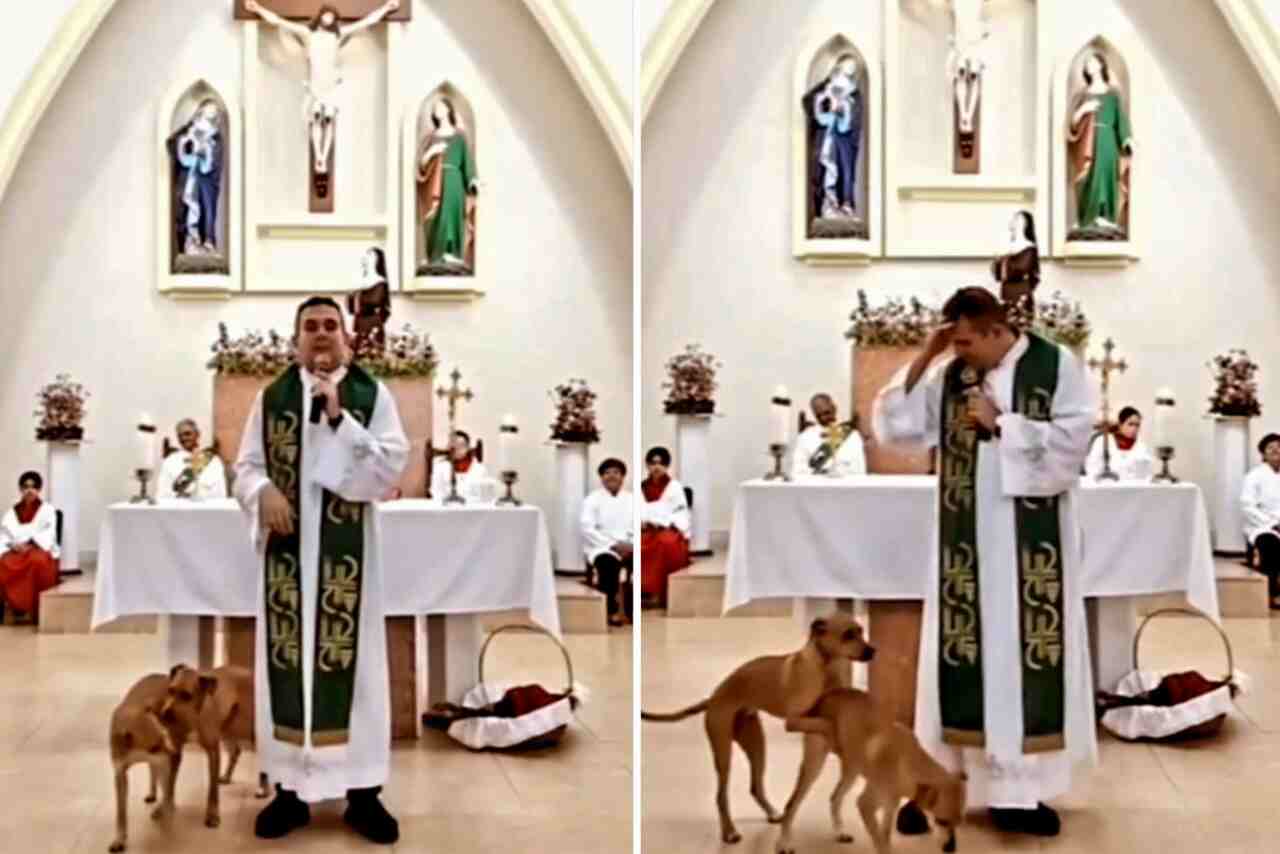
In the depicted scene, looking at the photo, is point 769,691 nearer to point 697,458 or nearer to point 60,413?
point 697,458

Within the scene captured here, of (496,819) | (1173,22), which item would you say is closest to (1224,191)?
(1173,22)

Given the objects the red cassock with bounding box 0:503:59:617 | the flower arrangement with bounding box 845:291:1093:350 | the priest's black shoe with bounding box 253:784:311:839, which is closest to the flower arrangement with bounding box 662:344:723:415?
the flower arrangement with bounding box 845:291:1093:350

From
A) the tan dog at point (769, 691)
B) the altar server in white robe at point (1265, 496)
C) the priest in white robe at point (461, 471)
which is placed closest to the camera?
the altar server in white robe at point (1265, 496)

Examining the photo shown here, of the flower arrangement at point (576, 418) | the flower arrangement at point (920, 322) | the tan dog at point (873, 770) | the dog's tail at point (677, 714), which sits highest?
the flower arrangement at point (920, 322)

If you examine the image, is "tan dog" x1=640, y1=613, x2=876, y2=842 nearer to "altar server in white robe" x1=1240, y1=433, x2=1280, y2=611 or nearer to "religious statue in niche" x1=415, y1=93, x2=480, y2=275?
"altar server in white robe" x1=1240, y1=433, x2=1280, y2=611

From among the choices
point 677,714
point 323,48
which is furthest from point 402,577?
point 323,48

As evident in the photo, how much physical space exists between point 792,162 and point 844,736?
144cm

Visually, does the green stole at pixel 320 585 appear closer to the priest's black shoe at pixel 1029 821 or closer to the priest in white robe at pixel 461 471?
the priest in white robe at pixel 461 471

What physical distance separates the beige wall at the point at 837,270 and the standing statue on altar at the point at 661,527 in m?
0.08

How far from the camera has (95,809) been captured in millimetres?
4750

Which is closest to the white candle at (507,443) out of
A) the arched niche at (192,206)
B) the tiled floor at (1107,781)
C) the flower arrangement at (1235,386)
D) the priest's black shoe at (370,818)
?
the tiled floor at (1107,781)

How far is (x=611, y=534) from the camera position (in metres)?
4.91

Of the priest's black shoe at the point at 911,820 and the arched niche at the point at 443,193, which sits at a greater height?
the arched niche at the point at 443,193

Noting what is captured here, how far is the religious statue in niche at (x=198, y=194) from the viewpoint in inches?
192
